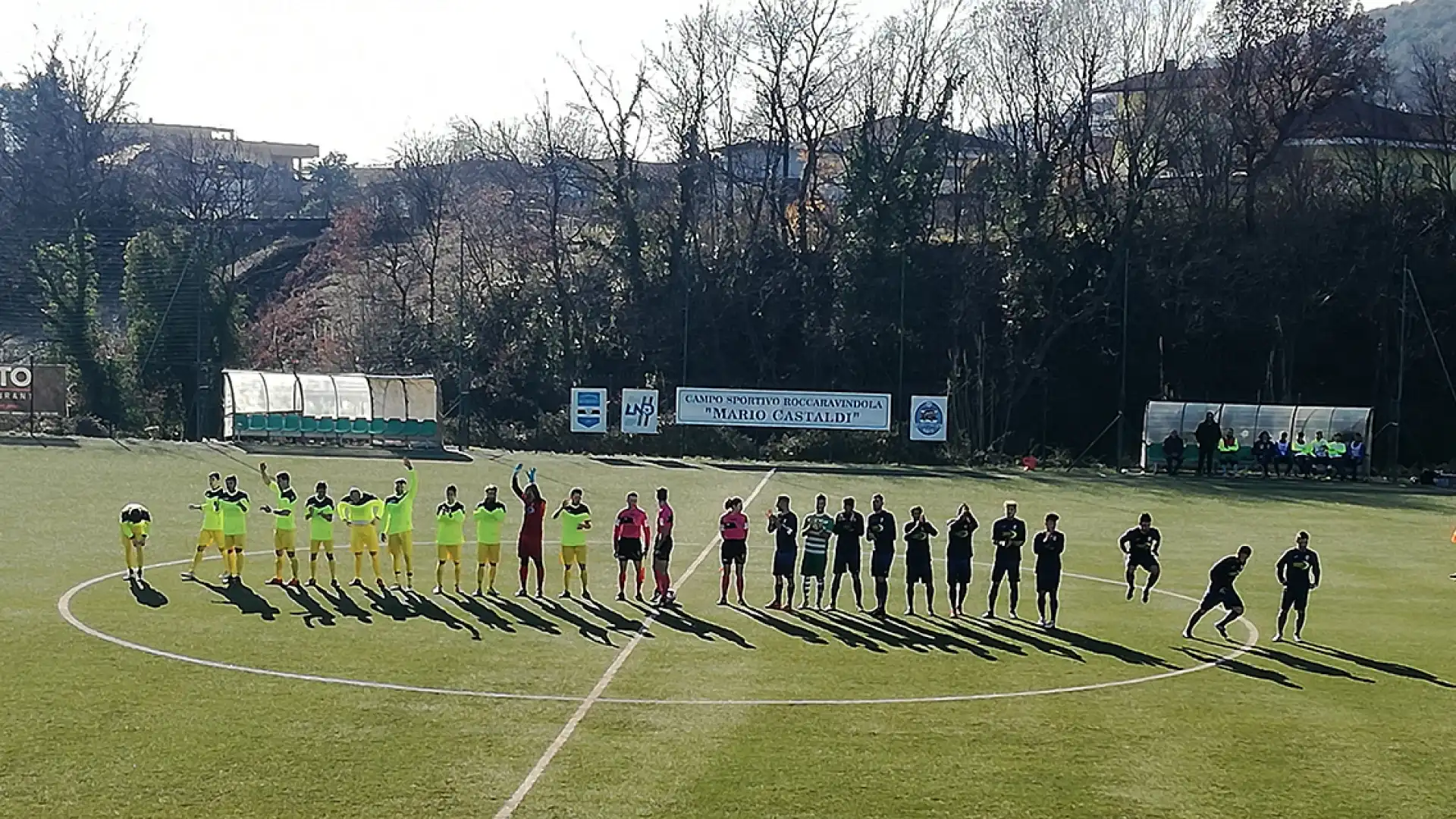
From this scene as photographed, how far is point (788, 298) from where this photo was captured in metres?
60.8

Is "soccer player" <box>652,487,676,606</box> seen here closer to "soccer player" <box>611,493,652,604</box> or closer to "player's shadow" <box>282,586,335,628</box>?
"soccer player" <box>611,493,652,604</box>

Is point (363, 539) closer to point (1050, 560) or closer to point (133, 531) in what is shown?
point (133, 531)

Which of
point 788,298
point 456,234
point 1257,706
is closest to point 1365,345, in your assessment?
point 788,298

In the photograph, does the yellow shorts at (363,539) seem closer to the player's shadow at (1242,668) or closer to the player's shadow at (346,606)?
the player's shadow at (346,606)

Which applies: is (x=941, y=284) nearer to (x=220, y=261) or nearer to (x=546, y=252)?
(x=546, y=252)

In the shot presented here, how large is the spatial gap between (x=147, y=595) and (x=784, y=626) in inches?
351

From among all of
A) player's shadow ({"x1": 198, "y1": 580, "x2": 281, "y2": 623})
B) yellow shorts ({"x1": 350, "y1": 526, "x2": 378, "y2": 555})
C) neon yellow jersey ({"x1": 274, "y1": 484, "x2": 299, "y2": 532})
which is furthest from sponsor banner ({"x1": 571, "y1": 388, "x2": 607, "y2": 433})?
neon yellow jersey ({"x1": 274, "y1": 484, "x2": 299, "y2": 532})

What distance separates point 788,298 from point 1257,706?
151ft

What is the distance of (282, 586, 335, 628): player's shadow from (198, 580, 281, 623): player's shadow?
1.22 feet

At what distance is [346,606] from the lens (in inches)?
792

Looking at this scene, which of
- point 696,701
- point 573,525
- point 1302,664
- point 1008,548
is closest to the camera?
point 696,701

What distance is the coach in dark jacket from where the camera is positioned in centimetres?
4669

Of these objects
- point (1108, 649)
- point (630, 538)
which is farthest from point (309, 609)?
point (1108, 649)

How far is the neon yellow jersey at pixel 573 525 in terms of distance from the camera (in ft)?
69.1
